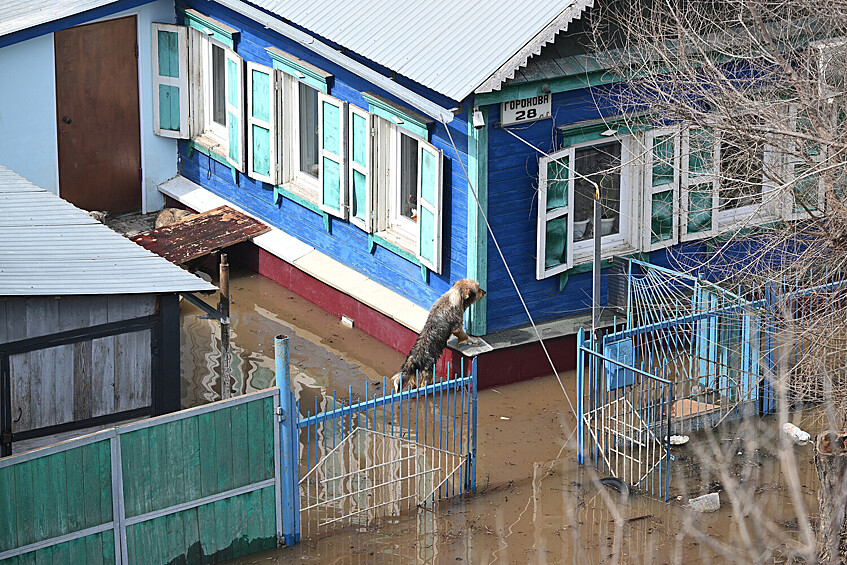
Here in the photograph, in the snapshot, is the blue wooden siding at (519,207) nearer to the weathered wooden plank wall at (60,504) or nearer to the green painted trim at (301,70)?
the green painted trim at (301,70)

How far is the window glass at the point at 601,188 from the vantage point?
44.1ft

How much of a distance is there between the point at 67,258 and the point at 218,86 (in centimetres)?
666

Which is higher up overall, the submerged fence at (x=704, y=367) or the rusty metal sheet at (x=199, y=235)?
the rusty metal sheet at (x=199, y=235)

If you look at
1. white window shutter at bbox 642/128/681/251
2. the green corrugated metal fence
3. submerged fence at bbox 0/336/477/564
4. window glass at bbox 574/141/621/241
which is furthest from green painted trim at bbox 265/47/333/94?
the green corrugated metal fence

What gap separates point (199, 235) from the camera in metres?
14.2

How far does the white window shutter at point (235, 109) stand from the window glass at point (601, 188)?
14.8 feet

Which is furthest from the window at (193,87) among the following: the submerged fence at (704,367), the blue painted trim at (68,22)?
the submerged fence at (704,367)

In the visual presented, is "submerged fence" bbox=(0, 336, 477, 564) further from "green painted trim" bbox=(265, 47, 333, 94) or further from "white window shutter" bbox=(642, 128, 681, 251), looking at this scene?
"green painted trim" bbox=(265, 47, 333, 94)

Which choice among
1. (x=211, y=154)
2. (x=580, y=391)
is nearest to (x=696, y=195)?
(x=580, y=391)

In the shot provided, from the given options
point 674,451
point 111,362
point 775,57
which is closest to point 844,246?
point 775,57

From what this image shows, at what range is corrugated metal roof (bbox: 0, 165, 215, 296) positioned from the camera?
397 inches

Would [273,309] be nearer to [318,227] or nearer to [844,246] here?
[318,227]

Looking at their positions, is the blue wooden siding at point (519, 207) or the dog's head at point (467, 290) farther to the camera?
the blue wooden siding at point (519, 207)

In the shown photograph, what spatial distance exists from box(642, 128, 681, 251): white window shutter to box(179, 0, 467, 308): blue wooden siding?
6.78ft
